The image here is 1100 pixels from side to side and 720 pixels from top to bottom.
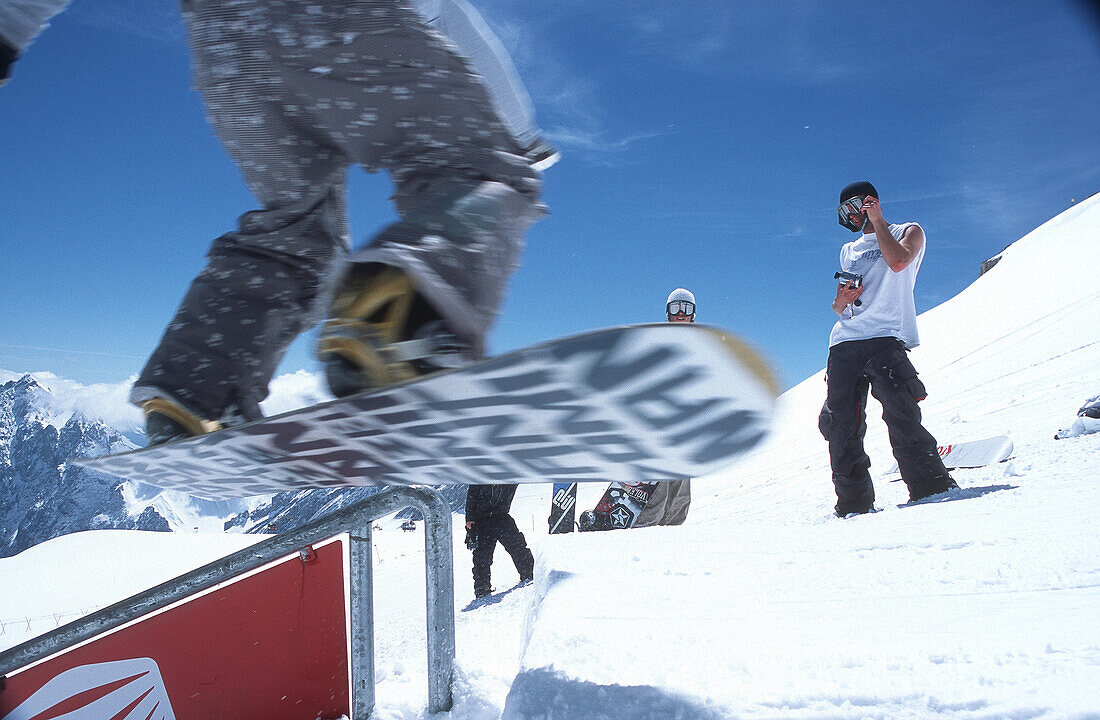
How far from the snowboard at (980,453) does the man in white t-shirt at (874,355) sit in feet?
1.97

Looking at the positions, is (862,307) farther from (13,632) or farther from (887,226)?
(13,632)

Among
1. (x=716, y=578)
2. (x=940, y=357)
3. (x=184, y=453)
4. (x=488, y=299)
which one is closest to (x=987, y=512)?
(x=716, y=578)

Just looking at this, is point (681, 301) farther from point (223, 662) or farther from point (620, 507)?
point (223, 662)

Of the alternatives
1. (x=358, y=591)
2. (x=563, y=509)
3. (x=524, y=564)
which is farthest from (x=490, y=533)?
(x=358, y=591)

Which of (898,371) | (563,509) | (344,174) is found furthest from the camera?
(563,509)

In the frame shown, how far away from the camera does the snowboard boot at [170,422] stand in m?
1.22

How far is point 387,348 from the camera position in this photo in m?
0.88

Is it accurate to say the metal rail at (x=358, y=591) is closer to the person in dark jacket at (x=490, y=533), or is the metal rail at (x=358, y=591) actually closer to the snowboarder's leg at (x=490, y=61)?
the snowboarder's leg at (x=490, y=61)

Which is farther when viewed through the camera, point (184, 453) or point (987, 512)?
point (987, 512)

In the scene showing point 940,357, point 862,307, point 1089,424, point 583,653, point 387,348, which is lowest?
point 583,653

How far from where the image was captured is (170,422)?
4.06ft

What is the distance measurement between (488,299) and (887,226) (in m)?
2.19

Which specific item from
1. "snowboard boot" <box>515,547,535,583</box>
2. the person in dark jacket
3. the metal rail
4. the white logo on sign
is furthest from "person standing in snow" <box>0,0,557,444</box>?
"snowboard boot" <box>515,547,535,583</box>

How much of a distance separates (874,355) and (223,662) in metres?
2.52
